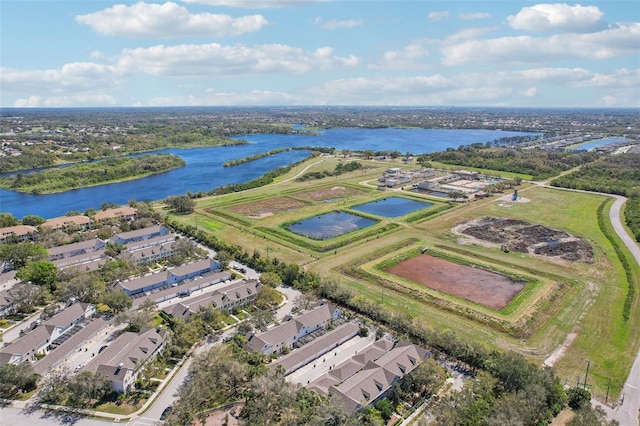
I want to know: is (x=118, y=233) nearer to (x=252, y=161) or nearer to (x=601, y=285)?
(x=601, y=285)

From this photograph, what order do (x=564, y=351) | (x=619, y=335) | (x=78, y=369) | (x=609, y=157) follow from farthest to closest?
(x=609, y=157) → (x=619, y=335) → (x=564, y=351) → (x=78, y=369)

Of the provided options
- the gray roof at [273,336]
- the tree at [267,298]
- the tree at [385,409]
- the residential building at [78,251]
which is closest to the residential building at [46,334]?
the residential building at [78,251]

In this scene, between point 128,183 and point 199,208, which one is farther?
point 128,183

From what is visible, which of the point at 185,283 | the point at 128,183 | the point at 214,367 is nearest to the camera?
the point at 214,367

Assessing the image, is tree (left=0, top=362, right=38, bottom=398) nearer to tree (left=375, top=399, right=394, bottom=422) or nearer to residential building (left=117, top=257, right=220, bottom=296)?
residential building (left=117, top=257, right=220, bottom=296)

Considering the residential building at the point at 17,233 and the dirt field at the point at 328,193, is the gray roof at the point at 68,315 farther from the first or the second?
the dirt field at the point at 328,193

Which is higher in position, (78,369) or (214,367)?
(214,367)

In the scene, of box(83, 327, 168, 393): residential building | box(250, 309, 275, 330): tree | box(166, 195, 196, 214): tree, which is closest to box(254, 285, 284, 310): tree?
box(250, 309, 275, 330): tree

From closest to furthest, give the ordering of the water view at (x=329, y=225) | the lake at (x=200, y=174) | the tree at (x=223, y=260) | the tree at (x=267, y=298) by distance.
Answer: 1. the tree at (x=267, y=298)
2. the tree at (x=223, y=260)
3. the water view at (x=329, y=225)
4. the lake at (x=200, y=174)

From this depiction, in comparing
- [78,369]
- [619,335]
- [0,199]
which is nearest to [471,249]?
[619,335]
